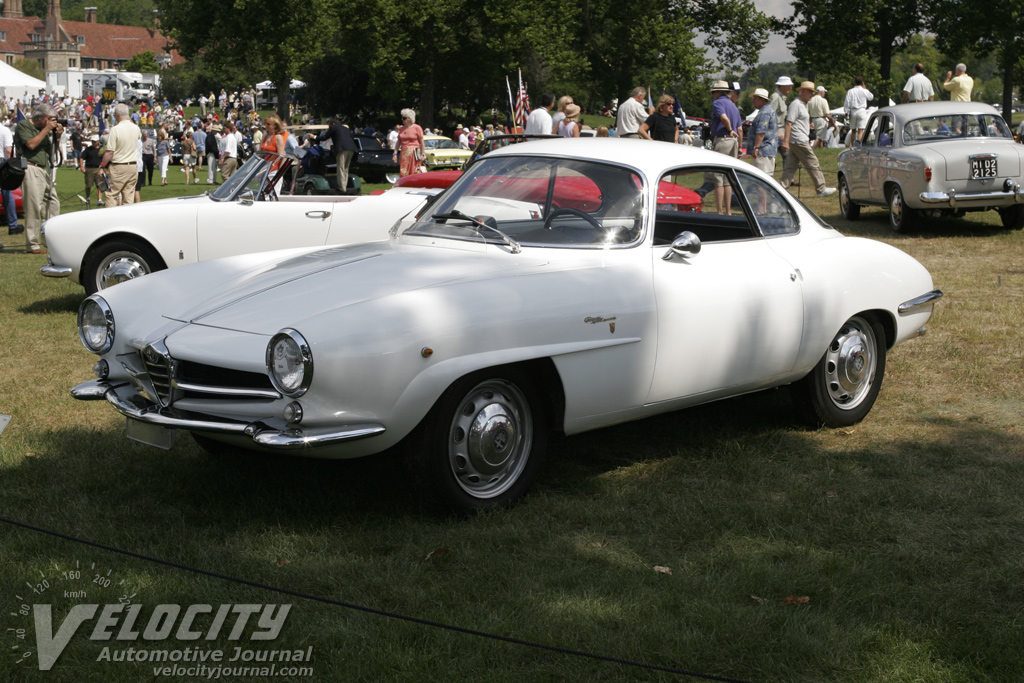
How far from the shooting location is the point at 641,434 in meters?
5.72

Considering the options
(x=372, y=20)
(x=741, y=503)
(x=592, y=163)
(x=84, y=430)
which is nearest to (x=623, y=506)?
(x=741, y=503)

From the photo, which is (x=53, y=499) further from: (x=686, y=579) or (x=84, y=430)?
(x=686, y=579)

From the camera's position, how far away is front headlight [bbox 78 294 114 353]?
4.65m

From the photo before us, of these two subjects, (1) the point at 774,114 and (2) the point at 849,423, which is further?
(1) the point at 774,114

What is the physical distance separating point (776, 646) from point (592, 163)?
8.89 ft

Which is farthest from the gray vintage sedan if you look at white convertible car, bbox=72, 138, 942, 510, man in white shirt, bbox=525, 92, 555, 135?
white convertible car, bbox=72, 138, 942, 510

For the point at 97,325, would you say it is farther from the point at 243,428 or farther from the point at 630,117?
the point at 630,117

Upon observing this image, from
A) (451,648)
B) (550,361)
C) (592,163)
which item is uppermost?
(592,163)

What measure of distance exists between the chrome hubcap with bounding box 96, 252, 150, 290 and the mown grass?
259cm

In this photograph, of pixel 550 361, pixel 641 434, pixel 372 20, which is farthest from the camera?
pixel 372 20

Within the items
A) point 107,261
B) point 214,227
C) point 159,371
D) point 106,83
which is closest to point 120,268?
point 107,261

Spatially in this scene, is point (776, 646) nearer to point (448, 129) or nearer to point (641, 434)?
point (641, 434)

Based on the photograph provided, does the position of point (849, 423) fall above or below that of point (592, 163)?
below

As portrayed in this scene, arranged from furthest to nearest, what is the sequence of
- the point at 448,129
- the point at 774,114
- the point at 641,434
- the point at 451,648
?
the point at 448,129 < the point at 774,114 < the point at 641,434 < the point at 451,648
